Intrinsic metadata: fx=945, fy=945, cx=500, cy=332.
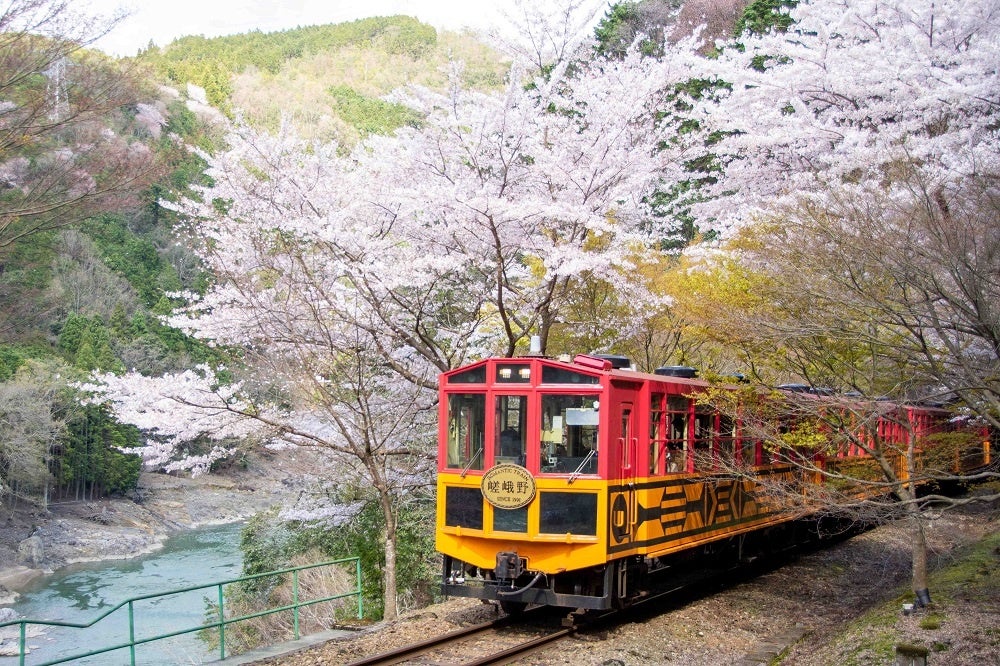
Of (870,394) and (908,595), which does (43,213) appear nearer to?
(870,394)

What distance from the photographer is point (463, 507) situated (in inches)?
359

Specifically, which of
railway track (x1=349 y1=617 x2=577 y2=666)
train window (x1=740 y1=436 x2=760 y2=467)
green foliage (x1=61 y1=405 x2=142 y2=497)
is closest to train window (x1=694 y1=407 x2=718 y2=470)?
train window (x1=740 y1=436 x2=760 y2=467)

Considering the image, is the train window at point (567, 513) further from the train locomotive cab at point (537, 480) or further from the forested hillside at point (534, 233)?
the forested hillside at point (534, 233)

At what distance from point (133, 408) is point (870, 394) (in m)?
8.84

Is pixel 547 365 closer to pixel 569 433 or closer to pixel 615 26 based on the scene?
pixel 569 433

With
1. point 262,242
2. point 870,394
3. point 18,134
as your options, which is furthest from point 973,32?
point 18,134

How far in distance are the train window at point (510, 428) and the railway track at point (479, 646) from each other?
63.1 inches

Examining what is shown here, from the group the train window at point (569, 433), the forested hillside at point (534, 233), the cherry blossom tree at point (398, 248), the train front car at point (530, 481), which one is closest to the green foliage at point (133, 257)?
the forested hillside at point (534, 233)

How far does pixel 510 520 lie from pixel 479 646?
1157mm

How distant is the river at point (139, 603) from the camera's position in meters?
19.0

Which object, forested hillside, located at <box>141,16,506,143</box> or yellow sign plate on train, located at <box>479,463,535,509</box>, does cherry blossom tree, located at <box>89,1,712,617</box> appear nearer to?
yellow sign plate on train, located at <box>479,463,535,509</box>

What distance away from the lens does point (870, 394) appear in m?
8.86

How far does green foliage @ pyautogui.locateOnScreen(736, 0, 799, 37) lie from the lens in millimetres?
21797

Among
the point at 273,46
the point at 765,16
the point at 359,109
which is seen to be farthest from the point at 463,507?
the point at 273,46
